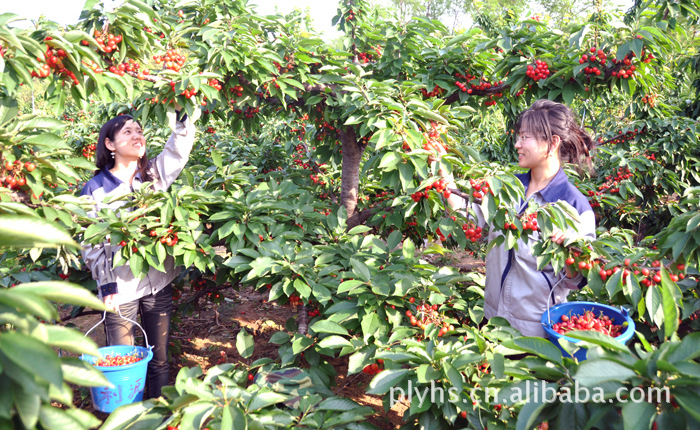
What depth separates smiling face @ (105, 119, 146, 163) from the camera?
272 cm

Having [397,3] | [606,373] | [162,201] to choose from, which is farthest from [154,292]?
[397,3]

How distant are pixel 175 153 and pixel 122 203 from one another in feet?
1.38

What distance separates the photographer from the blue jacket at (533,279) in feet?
6.92

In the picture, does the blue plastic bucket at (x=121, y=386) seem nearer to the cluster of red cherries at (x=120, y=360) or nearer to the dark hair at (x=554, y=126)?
the cluster of red cherries at (x=120, y=360)

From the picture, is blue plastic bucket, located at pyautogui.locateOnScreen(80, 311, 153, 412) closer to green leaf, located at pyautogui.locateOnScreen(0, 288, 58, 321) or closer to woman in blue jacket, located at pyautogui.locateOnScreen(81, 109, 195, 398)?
woman in blue jacket, located at pyautogui.locateOnScreen(81, 109, 195, 398)

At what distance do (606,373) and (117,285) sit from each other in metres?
2.36

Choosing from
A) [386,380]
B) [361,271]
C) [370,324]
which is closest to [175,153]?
[361,271]

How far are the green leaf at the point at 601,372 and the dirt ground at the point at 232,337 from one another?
2129 millimetres

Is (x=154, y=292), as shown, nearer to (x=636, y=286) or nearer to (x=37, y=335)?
(x=37, y=335)

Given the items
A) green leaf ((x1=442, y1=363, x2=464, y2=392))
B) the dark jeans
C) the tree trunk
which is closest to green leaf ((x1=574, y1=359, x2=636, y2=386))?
green leaf ((x1=442, y1=363, x2=464, y2=392))

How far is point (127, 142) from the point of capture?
8.93ft

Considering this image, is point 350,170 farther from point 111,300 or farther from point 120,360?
point 120,360

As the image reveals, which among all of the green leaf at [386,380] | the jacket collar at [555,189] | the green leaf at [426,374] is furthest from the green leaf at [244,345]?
the jacket collar at [555,189]

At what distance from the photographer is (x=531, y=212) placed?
187cm
